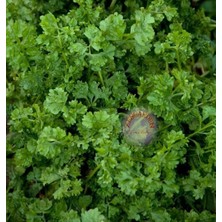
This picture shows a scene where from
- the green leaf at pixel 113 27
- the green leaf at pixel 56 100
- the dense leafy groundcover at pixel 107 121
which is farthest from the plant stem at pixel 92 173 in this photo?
the green leaf at pixel 113 27

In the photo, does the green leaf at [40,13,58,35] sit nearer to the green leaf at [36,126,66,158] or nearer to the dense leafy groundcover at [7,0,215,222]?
the dense leafy groundcover at [7,0,215,222]

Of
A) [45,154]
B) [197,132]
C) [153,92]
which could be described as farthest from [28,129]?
[197,132]

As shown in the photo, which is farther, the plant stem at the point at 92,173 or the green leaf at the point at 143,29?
the plant stem at the point at 92,173

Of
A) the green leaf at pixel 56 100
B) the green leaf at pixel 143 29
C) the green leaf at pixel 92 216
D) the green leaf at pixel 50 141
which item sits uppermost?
the green leaf at pixel 143 29

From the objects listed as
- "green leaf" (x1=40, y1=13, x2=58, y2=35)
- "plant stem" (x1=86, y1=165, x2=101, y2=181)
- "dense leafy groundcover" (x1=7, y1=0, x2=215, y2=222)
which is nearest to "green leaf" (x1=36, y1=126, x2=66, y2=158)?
"dense leafy groundcover" (x1=7, y1=0, x2=215, y2=222)

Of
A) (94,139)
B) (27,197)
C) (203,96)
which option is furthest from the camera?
(27,197)

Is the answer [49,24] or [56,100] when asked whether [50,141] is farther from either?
[49,24]

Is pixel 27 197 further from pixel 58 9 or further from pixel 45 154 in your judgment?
pixel 58 9

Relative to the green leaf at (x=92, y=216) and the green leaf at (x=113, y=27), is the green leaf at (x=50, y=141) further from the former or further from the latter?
the green leaf at (x=113, y=27)
